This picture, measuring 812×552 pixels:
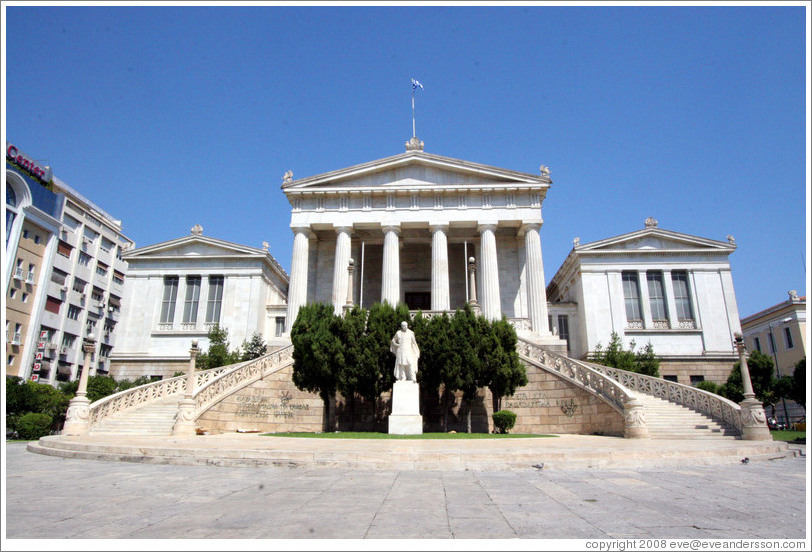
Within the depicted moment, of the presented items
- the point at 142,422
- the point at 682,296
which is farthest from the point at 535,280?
the point at 142,422

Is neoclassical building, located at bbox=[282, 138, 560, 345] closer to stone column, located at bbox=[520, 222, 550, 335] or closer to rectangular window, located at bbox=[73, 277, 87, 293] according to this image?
stone column, located at bbox=[520, 222, 550, 335]

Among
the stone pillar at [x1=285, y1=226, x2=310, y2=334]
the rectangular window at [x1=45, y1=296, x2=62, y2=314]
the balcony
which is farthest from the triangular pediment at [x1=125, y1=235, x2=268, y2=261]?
the rectangular window at [x1=45, y1=296, x2=62, y2=314]

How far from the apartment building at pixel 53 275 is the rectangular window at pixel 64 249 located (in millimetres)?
100

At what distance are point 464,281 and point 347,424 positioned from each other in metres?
18.5

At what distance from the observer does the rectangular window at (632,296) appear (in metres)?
37.8

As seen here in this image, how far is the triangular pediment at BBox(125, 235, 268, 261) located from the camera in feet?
130

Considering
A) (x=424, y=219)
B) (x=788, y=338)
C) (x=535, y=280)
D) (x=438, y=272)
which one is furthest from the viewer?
(x=788, y=338)

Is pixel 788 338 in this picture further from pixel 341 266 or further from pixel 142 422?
pixel 142 422

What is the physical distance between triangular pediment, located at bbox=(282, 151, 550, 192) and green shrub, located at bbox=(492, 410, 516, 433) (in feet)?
61.0

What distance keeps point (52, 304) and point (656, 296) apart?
5356cm

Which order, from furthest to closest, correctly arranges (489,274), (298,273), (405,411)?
(298,273)
(489,274)
(405,411)

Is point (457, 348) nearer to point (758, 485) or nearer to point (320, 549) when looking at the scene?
point (758, 485)

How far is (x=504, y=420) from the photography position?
65.3ft

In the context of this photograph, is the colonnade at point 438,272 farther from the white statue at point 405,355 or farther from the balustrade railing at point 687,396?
the white statue at point 405,355
